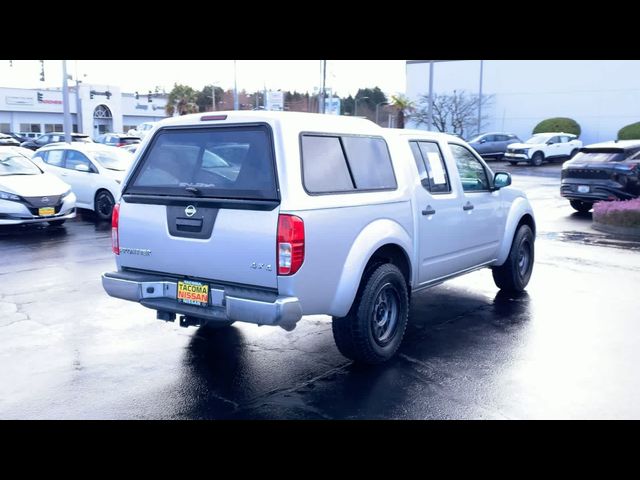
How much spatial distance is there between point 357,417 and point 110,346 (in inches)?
107

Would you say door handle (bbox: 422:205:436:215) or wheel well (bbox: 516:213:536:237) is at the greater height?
door handle (bbox: 422:205:436:215)

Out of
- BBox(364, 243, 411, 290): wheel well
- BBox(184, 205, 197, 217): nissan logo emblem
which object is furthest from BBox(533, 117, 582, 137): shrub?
BBox(184, 205, 197, 217): nissan logo emblem

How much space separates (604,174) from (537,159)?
19843 millimetres

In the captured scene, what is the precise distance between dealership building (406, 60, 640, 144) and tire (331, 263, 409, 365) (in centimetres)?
3652

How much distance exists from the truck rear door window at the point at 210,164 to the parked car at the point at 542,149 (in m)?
31.0

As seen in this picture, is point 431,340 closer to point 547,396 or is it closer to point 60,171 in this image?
point 547,396

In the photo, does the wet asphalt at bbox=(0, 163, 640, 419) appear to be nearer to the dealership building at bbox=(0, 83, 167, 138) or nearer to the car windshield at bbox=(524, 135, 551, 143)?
the car windshield at bbox=(524, 135, 551, 143)

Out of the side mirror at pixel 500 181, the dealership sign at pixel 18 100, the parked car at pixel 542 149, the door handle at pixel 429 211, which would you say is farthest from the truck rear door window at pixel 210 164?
the dealership sign at pixel 18 100

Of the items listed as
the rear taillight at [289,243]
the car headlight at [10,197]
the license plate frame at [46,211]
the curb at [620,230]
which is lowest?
the curb at [620,230]

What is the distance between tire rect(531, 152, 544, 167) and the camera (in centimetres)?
3394

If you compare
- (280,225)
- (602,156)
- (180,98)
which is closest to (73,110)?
(180,98)

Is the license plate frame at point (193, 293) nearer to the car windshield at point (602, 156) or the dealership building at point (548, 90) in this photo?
the car windshield at point (602, 156)

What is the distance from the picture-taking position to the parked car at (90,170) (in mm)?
14242
